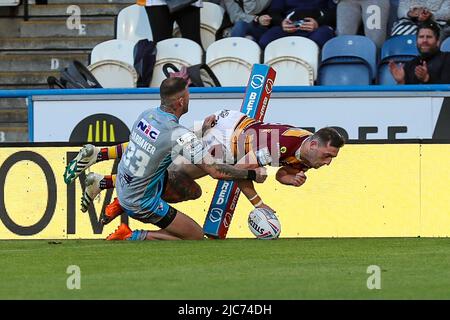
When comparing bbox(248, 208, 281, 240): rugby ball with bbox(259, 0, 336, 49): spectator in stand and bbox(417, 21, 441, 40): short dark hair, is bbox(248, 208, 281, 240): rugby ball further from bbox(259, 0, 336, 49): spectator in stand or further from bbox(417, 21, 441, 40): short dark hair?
bbox(259, 0, 336, 49): spectator in stand

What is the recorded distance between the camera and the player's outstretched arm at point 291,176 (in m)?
11.5

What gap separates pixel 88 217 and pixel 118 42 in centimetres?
416

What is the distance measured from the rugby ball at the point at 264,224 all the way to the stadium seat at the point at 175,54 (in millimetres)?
4581

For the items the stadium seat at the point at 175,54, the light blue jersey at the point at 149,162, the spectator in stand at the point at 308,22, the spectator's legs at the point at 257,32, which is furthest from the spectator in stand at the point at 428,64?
the light blue jersey at the point at 149,162

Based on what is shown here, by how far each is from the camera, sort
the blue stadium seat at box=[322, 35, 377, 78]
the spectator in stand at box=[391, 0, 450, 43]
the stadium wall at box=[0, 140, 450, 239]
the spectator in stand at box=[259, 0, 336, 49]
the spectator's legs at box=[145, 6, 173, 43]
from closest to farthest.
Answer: the stadium wall at box=[0, 140, 450, 239] → the blue stadium seat at box=[322, 35, 377, 78] → the spectator in stand at box=[391, 0, 450, 43] → the spectator in stand at box=[259, 0, 336, 49] → the spectator's legs at box=[145, 6, 173, 43]

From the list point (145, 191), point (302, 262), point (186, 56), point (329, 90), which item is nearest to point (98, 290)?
point (302, 262)

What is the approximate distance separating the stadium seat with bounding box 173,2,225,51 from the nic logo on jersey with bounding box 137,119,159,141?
569 cm

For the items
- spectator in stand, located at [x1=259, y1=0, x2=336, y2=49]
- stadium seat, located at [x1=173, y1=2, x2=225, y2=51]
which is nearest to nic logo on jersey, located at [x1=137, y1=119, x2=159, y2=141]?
spectator in stand, located at [x1=259, y1=0, x2=336, y2=49]

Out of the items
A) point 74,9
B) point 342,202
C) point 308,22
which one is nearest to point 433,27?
point 308,22

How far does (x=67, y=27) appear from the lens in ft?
61.4

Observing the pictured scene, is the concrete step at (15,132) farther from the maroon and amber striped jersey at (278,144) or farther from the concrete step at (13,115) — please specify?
the maroon and amber striped jersey at (278,144)

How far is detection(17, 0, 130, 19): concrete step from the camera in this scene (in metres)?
18.7

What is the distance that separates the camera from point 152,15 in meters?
16.5
